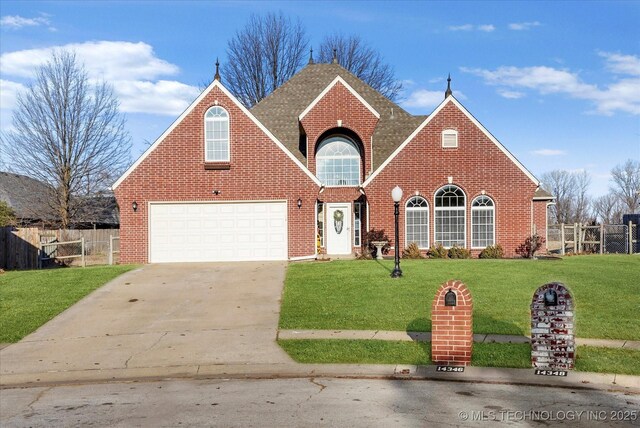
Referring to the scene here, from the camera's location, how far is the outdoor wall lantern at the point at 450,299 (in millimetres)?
9656

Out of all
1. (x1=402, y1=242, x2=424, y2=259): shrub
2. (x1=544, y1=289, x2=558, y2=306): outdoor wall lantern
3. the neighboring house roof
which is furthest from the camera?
the neighboring house roof

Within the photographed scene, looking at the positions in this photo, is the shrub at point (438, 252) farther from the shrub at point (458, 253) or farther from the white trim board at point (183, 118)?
the white trim board at point (183, 118)

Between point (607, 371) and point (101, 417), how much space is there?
22.6 feet

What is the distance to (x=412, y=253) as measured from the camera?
82.5ft

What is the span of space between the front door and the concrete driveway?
8.03 m

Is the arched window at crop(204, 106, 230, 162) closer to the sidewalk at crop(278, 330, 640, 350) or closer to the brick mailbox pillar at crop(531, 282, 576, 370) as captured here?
the sidewalk at crop(278, 330, 640, 350)

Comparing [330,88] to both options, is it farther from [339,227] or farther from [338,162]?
[339,227]

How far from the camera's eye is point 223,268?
21.7 metres

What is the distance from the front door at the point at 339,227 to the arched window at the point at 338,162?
113 cm

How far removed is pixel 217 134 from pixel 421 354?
52.9 ft

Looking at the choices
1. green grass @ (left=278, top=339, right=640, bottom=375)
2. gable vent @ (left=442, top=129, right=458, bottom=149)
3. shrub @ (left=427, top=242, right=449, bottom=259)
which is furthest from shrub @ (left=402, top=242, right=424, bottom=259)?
green grass @ (left=278, top=339, right=640, bottom=375)

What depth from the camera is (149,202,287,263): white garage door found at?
79.1 ft

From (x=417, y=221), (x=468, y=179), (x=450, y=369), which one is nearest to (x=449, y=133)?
(x=468, y=179)

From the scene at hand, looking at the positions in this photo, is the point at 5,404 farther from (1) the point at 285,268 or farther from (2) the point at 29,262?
(2) the point at 29,262
